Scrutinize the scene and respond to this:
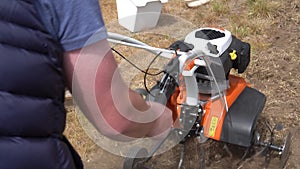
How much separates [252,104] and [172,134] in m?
0.40

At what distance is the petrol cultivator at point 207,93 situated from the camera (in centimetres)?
200

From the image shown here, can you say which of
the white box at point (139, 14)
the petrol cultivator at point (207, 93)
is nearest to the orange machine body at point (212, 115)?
the petrol cultivator at point (207, 93)

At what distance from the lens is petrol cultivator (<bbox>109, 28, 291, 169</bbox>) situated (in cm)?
200

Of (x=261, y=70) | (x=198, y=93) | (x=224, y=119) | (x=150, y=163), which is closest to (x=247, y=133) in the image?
(x=224, y=119)

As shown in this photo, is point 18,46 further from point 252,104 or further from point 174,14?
point 174,14

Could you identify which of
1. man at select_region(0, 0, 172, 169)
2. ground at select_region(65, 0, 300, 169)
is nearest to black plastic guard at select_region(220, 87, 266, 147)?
ground at select_region(65, 0, 300, 169)

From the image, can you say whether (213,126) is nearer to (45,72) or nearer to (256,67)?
(256,67)

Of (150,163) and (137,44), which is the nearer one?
(137,44)

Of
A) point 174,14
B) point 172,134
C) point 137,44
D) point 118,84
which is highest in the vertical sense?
point 118,84

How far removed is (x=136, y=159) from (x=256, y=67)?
3.81 feet

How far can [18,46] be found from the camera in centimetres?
90

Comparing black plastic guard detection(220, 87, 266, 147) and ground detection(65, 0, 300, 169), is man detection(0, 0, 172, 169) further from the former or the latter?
ground detection(65, 0, 300, 169)

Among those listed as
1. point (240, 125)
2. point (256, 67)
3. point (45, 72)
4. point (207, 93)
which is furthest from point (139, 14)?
point (45, 72)

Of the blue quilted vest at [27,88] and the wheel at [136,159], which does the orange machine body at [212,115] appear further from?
the blue quilted vest at [27,88]
